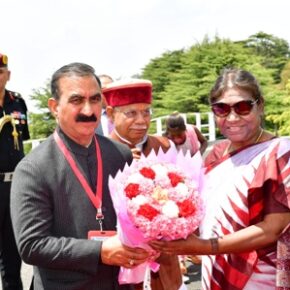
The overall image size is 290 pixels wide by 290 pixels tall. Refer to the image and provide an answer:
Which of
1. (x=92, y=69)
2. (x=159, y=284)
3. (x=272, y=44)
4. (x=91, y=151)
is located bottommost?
(x=159, y=284)

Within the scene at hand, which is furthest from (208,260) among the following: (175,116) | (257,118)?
(175,116)

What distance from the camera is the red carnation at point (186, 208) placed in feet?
6.09

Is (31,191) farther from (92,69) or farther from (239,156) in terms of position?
(239,156)

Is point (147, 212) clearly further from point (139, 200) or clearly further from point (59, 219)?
point (59, 219)

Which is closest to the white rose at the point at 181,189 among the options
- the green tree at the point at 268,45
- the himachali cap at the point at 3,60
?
the himachali cap at the point at 3,60

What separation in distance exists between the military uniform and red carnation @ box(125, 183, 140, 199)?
8.94 ft

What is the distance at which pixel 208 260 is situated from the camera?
253 centimetres

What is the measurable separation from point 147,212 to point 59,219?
1.44 feet

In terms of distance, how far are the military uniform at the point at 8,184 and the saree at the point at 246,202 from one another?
94.9 inches

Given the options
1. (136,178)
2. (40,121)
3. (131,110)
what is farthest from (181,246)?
(40,121)

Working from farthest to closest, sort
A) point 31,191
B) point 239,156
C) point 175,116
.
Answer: point 175,116 < point 239,156 < point 31,191

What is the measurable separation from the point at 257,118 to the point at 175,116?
387 cm

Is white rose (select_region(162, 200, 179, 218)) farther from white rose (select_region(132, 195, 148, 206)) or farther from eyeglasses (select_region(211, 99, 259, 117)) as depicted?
eyeglasses (select_region(211, 99, 259, 117))

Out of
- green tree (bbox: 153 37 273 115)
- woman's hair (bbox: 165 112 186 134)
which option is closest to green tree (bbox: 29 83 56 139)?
green tree (bbox: 153 37 273 115)
